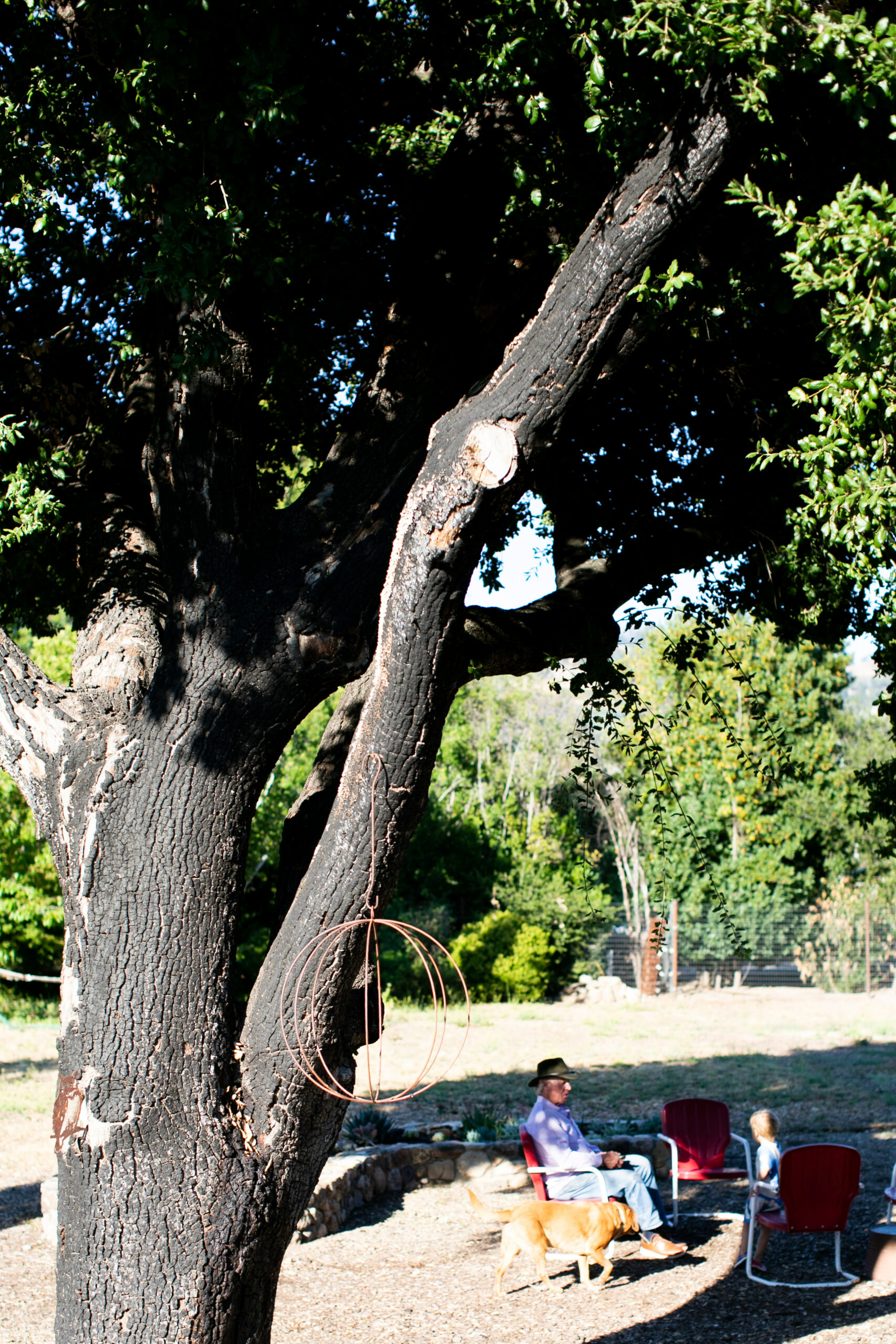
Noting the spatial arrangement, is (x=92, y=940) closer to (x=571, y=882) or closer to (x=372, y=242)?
(x=372, y=242)

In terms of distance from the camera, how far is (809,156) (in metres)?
4.31

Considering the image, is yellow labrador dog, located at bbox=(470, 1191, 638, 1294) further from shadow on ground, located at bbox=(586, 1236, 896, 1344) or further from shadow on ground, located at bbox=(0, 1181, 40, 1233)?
shadow on ground, located at bbox=(0, 1181, 40, 1233)

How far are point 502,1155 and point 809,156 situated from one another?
7384 millimetres

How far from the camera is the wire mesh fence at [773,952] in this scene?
20422 mm

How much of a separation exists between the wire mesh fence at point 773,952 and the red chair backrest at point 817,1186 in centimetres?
1423

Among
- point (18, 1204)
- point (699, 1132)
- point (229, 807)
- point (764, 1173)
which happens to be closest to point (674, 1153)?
point (699, 1132)

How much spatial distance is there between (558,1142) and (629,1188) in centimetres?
53

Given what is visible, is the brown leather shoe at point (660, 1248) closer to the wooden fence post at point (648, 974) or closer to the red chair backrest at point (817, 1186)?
the red chair backrest at point (817, 1186)

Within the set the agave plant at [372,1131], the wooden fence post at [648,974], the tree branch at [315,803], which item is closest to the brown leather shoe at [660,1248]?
the agave plant at [372,1131]

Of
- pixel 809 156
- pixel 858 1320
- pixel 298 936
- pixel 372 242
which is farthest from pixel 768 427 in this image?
pixel 858 1320

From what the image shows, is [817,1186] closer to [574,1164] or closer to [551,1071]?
[574,1164]

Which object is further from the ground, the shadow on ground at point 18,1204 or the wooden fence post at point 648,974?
the wooden fence post at point 648,974

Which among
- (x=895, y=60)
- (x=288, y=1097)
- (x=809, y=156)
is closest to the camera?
(x=895, y=60)

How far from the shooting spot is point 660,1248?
613cm
